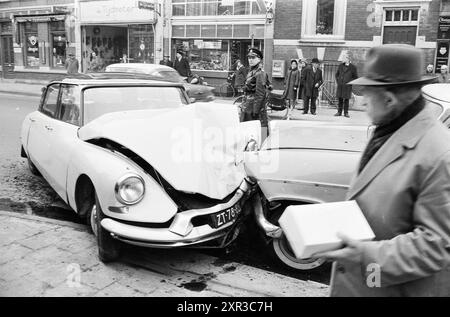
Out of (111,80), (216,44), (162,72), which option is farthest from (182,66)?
(111,80)

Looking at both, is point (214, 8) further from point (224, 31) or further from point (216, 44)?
point (216, 44)

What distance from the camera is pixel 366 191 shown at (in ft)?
6.05

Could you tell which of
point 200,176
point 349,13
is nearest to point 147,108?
point 200,176

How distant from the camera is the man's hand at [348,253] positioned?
1726 millimetres

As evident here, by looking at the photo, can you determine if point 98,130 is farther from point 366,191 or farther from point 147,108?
point 366,191

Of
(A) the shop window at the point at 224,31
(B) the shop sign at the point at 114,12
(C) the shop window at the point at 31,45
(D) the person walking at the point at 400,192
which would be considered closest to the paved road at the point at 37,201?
(D) the person walking at the point at 400,192

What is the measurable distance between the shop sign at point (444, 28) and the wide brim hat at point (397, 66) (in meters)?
16.9

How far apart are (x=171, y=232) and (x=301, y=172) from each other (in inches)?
48.4

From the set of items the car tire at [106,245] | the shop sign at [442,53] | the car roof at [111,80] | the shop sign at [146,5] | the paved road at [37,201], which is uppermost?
the shop sign at [146,5]

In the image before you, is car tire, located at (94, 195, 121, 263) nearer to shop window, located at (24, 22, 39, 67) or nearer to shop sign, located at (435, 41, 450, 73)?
shop sign, located at (435, 41, 450, 73)

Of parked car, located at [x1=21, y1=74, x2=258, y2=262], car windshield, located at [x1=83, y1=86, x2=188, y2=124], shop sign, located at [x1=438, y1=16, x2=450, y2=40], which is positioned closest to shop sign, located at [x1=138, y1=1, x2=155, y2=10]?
shop sign, located at [x1=438, y1=16, x2=450, y2=40]

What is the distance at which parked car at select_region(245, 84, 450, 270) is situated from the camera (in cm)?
390

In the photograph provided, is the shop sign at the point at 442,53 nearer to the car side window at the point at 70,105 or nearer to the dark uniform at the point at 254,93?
the dark uniform at the point at 254,93
